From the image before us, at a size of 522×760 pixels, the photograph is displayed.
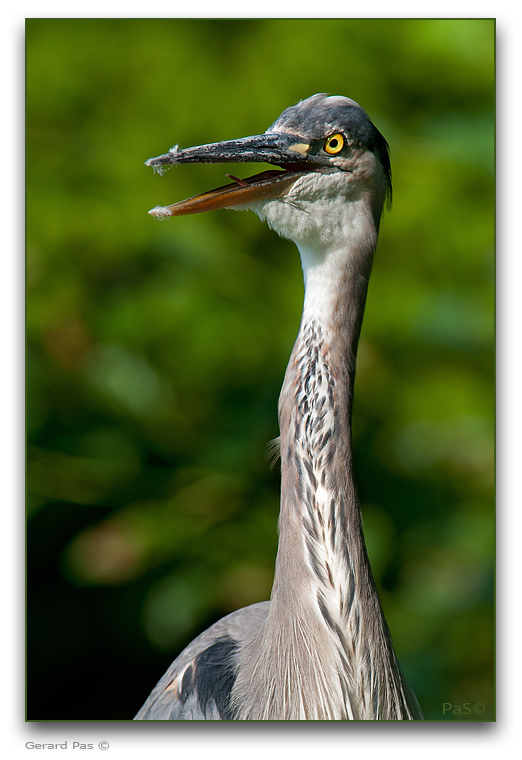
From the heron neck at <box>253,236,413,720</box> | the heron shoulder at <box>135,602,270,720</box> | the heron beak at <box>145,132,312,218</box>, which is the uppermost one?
the heron beak at <box>145,132,312,218</box>

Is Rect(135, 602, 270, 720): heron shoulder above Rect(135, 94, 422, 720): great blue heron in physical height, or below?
below

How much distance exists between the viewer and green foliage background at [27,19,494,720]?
5.27 feet

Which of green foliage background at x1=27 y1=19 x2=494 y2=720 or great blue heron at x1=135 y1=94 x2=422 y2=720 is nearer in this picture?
great blue heron at x1=135 y1=94 x2=422 y2=720

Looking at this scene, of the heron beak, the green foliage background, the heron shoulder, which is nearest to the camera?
the heron beak

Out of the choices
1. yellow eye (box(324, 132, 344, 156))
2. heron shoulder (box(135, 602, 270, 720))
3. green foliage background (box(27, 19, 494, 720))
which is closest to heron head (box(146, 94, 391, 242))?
yellow eye (box(324, 132, 344, 156))

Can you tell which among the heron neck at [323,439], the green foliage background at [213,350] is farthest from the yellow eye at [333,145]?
the green foliage background at [213,350]

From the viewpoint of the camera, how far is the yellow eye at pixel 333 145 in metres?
1.19

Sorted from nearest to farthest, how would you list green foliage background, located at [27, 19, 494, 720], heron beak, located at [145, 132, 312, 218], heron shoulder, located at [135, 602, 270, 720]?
1. heron beak, located at [145, 132, 312, 218]
2. heron shoulder, located at [135, 602, 270, 720]
3. green foliage background, located at [27, 19, 494, 720]

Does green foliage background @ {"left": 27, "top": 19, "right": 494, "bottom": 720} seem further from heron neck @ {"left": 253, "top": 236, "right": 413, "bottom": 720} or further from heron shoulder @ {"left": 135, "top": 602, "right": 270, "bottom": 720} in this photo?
heron neck @ {"left": 253, "top": 236, "right": 413, "bottom": 720}

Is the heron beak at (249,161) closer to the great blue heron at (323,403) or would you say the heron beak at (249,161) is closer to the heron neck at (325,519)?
the great blue heron at (323,403)

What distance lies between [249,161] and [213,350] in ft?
2.86

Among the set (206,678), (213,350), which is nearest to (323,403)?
(206,678)

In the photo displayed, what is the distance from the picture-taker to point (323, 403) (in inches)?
47.9

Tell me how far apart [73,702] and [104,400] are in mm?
703
